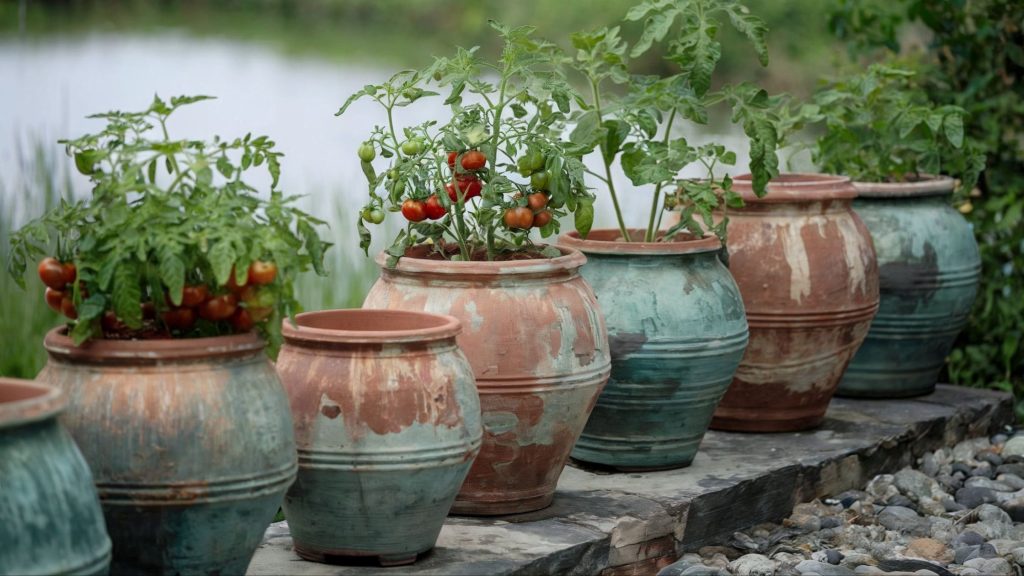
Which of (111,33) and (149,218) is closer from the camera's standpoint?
(149,218)

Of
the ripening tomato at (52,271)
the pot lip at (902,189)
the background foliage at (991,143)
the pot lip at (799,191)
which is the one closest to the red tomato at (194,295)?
the ripening tomato at (52,271)

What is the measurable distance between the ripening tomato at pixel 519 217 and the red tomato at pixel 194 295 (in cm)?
95

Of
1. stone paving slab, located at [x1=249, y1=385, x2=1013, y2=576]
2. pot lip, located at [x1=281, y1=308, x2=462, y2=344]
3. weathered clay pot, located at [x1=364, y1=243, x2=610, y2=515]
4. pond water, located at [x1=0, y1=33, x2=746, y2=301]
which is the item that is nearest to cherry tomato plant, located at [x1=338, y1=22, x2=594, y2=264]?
weathered clay pot, located at [x1=364, y1=243, x2=610, y2=515]

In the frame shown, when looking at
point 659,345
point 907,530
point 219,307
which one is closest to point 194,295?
point 219,307

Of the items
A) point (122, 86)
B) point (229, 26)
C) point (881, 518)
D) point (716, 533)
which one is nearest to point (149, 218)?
point (716, 533)

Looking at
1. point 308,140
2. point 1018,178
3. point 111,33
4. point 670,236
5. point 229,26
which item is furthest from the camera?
point 229,26

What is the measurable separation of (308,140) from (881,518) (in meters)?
7.43

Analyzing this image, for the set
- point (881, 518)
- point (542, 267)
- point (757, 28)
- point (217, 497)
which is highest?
point (757, 28)

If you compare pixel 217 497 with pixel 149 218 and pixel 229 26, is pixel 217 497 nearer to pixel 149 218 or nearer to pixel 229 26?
pixel 149 218

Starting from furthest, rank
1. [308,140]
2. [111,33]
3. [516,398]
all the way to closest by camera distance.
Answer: [111,33] < [308,140] < [516,398]

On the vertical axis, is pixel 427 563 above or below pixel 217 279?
below

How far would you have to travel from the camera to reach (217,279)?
2.47 m

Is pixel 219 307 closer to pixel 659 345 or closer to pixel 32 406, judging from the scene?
pixel 32 406

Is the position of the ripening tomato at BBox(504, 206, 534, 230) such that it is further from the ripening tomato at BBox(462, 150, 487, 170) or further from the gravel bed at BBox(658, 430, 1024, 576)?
the gravel bed at BBox(658, 430, 1024, 576)
